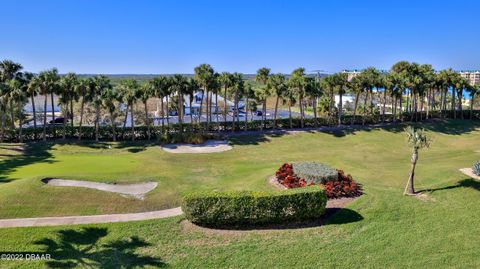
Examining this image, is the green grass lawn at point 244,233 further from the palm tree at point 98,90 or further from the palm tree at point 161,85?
the palm tree at point 161,85

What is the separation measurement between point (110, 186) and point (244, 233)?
9683 millimetres

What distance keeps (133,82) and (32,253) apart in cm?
2896

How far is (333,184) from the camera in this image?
21844 millimetres

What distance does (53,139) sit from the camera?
3997 cm

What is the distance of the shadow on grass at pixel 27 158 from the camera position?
26075 millimetres

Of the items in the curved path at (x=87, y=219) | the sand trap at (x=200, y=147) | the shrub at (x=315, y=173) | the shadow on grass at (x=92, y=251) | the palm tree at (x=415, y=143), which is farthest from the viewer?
the sand trap at (x=200, y=147)

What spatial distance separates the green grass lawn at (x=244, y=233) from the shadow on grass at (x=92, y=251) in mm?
67

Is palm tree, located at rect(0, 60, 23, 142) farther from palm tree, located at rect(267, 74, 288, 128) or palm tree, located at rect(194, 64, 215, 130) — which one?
palm tree, located at rect(267, 74, 288, 128)

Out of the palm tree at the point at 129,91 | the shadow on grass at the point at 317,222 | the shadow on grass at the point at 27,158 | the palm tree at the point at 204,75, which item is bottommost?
the shadow on grass at the point at 317,222

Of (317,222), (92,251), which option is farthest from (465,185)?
(92,251)

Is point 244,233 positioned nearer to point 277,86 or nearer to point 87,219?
point 87,219

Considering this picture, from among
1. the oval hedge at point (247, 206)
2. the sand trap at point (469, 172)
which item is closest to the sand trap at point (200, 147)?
the oval hedge at point (247, 206)

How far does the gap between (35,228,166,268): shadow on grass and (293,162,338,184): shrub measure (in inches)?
422

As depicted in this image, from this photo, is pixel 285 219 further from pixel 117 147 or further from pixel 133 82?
pixel 133 82
